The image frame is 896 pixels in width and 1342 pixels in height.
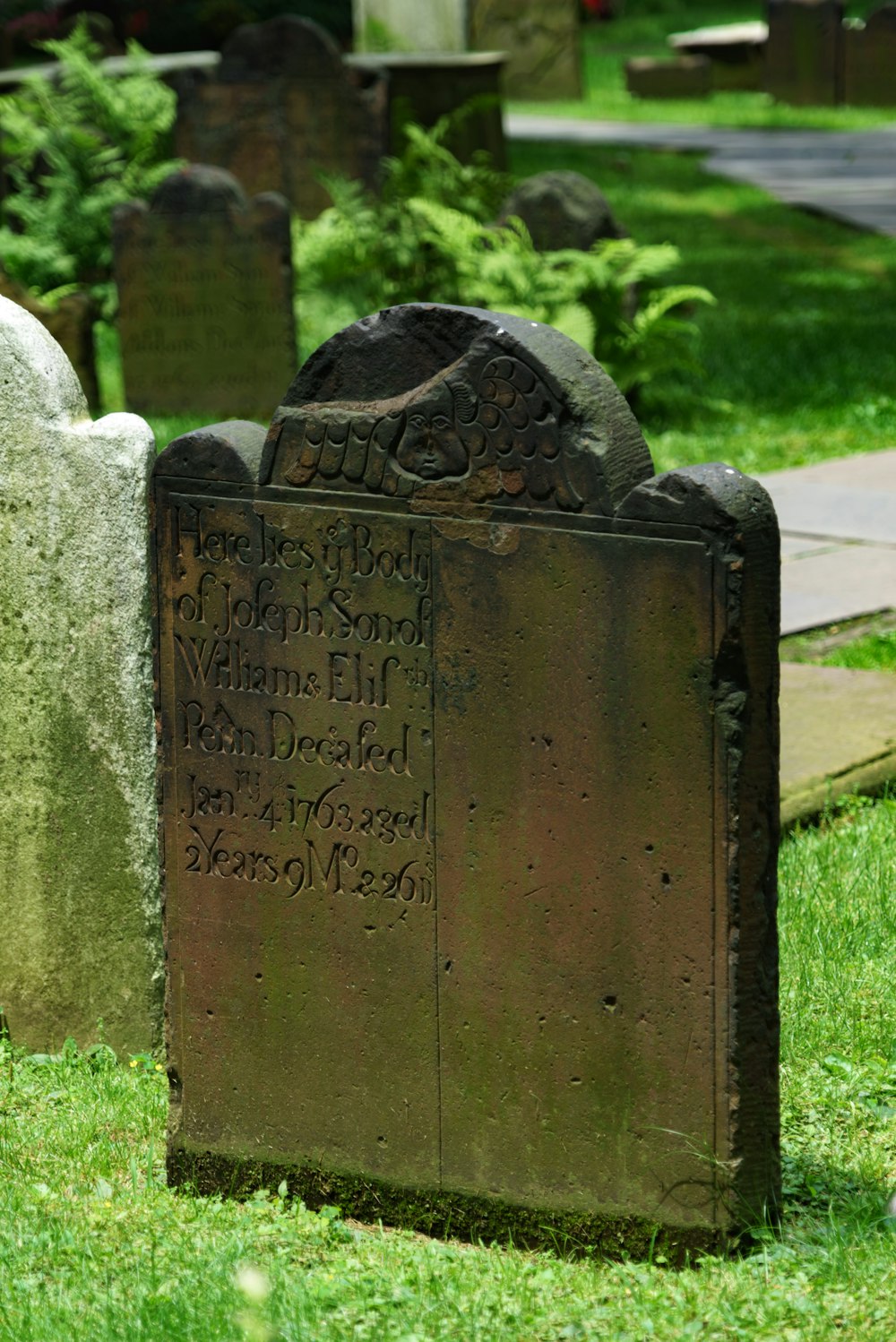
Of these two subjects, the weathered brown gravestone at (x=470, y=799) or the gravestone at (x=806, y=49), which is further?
the gravestone at (x=806, y=49)

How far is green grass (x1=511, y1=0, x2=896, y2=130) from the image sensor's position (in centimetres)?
2511

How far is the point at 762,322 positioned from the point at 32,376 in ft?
32.7

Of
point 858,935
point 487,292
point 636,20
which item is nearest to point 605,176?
point 487,292

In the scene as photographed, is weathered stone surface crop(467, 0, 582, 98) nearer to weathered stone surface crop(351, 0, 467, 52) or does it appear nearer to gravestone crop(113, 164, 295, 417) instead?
weathered stone surface crop(351, 0, 467, 52)

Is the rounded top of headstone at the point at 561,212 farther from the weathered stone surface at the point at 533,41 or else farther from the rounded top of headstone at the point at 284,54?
the weathered stone surface at the point at 533,41

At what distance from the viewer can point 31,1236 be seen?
3.34 m

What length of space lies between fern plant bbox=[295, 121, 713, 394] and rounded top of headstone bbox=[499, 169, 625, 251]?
0.48 ft

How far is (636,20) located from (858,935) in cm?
3834

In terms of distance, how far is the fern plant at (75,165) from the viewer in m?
12.9

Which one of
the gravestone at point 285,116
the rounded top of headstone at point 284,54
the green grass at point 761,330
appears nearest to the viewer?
the green grass at point 761,330

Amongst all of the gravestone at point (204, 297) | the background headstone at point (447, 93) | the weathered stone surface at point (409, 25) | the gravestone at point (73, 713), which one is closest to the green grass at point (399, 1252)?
the gravestone at point (73, 713)

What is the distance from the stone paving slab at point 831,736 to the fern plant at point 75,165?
313 inches

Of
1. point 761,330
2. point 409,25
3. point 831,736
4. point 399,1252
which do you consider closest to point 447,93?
point 409,25

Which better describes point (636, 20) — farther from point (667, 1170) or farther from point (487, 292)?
point (667, 1170)
